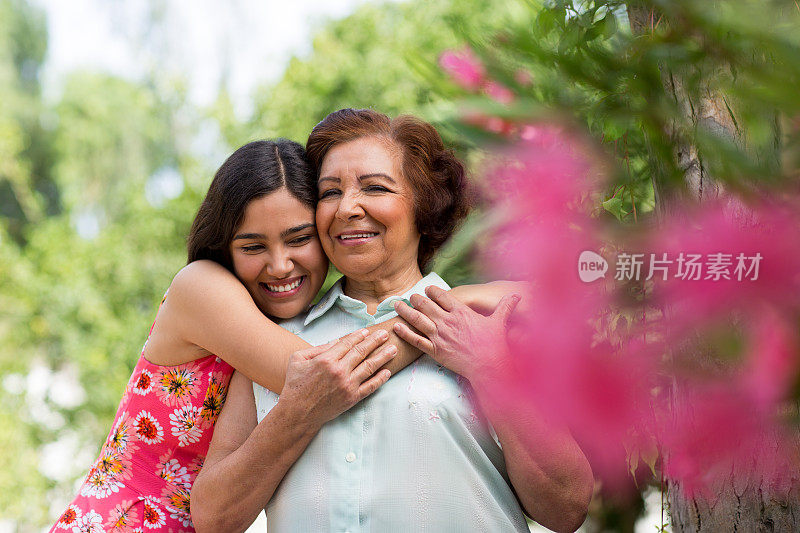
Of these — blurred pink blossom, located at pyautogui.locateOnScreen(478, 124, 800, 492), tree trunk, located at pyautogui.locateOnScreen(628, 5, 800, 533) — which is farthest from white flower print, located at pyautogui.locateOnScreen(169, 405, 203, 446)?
blurred pink blossom, located at pyautogui.locateOnScreen(478, 124, 800, 492)

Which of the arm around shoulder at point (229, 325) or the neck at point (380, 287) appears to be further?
the neck at point (380, 287)

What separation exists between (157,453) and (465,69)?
1.28 meters

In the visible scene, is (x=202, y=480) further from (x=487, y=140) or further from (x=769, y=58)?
(x=769, y=58)

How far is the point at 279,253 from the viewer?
1.74 metres

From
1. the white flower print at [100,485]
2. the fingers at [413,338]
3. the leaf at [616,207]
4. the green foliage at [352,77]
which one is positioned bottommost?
the white flower print at [100,485]

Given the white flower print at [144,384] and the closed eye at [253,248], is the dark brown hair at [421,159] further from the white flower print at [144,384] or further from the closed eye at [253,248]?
the white flower print at [144,384]

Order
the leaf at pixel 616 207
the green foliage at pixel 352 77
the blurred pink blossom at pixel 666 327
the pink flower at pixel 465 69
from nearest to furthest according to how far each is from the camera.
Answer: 1. the blurred pink blossom at pixel 666 327
2. the pink flower at pixel 465 69
3. the leaf at pixel 616 207
4. the green foliage at pixel 352 77

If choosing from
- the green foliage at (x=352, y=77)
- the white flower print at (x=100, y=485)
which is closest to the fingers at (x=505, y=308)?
the white flower print at (x=100, y=485)

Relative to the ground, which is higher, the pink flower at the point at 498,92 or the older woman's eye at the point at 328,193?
the older woman's eye at the point at 328,193

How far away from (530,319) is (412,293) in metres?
1.31

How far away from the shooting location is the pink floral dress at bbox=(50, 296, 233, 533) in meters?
1.80

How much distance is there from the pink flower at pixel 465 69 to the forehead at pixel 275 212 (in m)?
0.73

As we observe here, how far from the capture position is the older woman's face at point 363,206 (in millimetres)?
1717

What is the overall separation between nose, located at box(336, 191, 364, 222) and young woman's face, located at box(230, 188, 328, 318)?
0.10 metres
